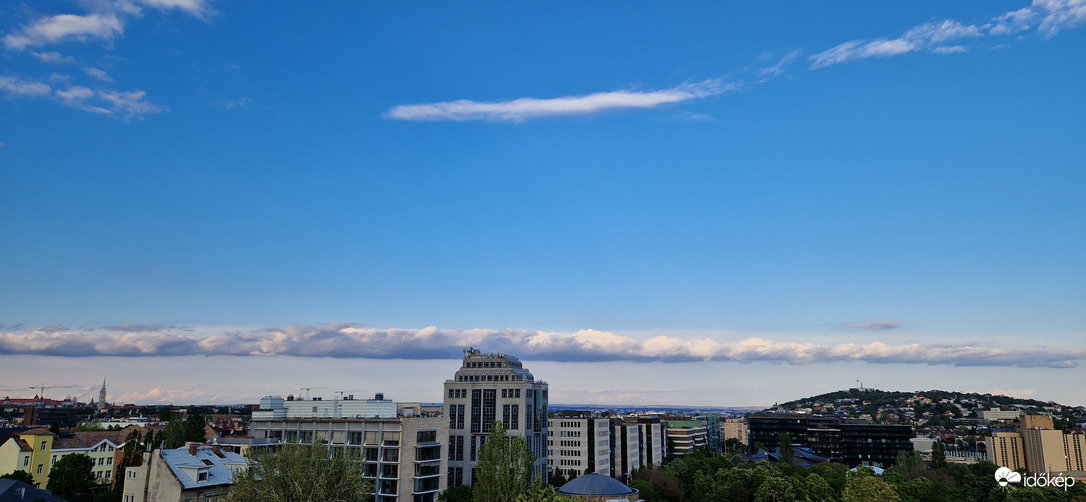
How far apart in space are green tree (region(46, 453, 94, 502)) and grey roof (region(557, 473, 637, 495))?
214ft

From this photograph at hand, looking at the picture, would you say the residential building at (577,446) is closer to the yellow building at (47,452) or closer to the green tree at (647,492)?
the green tree at (647,492)

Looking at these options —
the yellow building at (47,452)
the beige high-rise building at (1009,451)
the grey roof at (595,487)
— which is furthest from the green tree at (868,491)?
the beige high-rise building at (1009,451)

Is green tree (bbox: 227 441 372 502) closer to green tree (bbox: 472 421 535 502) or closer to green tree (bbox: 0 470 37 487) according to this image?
green tree (bbox: 472 421 535 502)

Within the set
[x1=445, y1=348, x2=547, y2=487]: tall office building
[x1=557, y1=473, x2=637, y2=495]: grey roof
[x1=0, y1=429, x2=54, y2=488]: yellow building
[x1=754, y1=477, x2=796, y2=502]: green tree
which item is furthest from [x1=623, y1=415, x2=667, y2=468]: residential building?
[x1=0, y1=429, x2=54, y2=488]: yellow building

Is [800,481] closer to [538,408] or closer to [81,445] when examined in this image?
[538,408]

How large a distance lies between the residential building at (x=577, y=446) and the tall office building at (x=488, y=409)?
12801mm

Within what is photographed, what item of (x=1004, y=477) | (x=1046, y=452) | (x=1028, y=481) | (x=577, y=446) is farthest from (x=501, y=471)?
(x=1046, y=452)

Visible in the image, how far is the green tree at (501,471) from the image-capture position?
59.6 meters

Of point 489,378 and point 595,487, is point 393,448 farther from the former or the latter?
point 489,378

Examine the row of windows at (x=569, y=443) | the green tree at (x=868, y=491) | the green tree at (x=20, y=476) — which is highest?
the green tree at (x=20, y=476)

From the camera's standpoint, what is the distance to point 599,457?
16238 cm

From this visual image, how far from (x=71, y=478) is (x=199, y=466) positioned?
20.8 metres

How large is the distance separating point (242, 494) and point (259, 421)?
47.6m

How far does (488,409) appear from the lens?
470 ft
